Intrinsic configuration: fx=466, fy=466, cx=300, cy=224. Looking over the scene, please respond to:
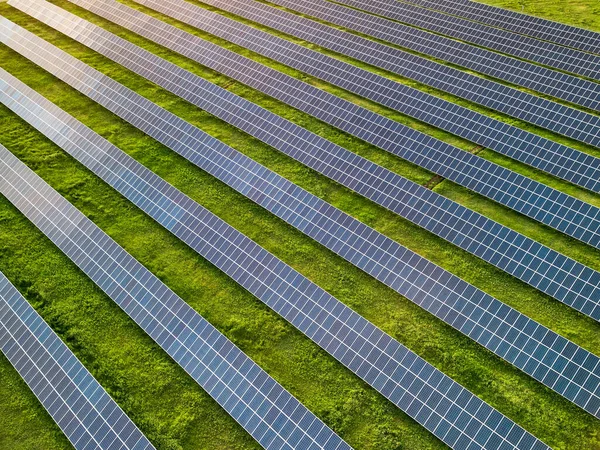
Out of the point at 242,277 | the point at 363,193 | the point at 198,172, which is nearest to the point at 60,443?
the point at 242,277

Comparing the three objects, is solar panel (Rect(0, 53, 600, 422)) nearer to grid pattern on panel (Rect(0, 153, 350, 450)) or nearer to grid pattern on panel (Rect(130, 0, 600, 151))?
grid pattern on panel (Rect(0, 153, 350, 450))

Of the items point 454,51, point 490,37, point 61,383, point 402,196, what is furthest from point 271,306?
point 490,37

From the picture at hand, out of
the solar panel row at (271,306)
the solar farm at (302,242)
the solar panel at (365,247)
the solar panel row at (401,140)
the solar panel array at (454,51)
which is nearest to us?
the solar panel row at (271,306)

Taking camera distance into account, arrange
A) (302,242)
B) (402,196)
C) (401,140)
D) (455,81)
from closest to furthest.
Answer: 1. (302,242)
2. (402,196)
3. (401,140)
4. (455,81)

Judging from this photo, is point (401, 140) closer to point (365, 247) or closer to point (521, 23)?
point (365, 247)

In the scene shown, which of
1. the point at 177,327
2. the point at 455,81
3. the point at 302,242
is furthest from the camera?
the point at 455,81

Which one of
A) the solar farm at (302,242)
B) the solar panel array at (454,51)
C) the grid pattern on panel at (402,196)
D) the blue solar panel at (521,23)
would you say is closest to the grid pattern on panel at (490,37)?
the solar farm at (302,242)

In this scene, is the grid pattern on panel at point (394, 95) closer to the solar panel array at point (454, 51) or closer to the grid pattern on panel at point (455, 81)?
the grid pattern on panel at point (455, 81)
